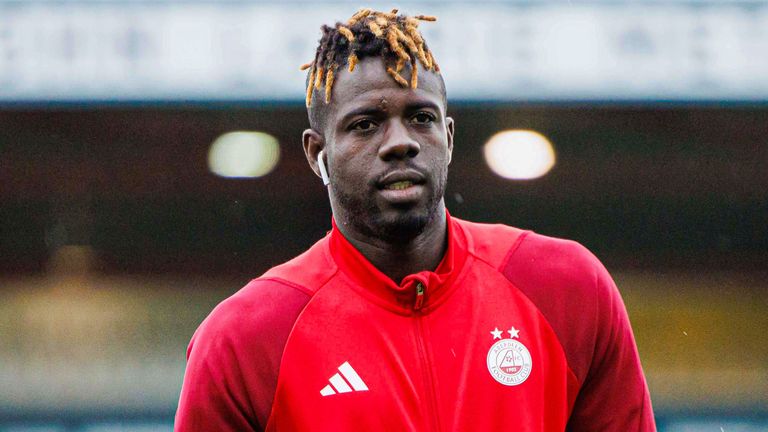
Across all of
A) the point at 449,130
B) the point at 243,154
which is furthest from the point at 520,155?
the point at 449,130

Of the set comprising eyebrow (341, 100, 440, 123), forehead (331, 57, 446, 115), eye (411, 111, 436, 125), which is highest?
forehead (331, 57, 446, 115)

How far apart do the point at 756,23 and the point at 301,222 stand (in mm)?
4191

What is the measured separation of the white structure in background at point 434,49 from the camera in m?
6.87

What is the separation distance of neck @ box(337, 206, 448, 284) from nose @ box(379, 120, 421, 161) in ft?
0.61

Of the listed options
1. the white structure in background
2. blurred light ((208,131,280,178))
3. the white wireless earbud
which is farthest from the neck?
blurred light ((208,131,280,178))

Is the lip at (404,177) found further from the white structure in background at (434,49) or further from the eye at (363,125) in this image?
the white structure in background at (434,49)

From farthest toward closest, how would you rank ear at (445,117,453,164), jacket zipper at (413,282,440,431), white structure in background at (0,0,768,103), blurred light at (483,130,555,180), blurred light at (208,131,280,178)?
blurred light at (483,130,555,180), blurred light at (208,131,280,178), white structure in background at (0,0,768,103), ear at (445,117,453,164), jacket zipper at (413,282,440,431)

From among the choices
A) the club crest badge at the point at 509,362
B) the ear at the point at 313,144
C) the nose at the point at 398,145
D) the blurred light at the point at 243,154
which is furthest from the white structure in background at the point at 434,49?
the club crest badge at the point at 509,362

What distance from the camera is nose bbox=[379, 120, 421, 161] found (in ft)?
6.82

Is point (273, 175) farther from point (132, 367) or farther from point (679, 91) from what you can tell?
point (679, 91)

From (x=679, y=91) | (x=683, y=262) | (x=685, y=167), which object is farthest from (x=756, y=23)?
(x=683, y=262)

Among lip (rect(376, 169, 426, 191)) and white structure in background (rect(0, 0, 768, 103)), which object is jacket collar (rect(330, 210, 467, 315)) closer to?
lip (rect(376, 169, 426, 191))

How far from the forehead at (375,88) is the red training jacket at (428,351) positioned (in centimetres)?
33

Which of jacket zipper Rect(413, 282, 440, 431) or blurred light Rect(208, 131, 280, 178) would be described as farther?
blurred light Rect(208, 131, 280, 178)
